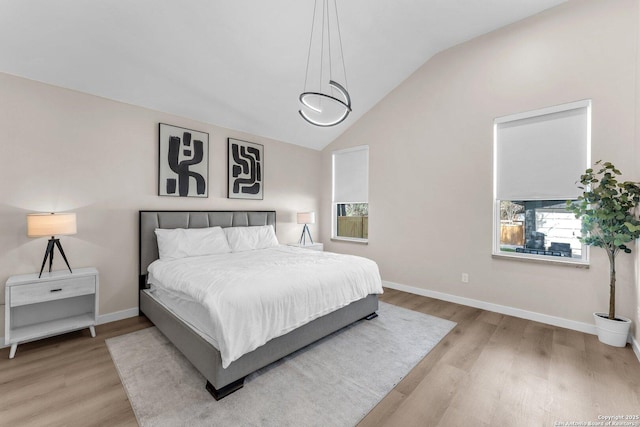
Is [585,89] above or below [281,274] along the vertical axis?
above

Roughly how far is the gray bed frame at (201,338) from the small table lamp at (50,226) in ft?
2.56

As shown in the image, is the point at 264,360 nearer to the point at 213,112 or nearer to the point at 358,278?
the point at 358,278

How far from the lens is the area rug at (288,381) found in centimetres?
174

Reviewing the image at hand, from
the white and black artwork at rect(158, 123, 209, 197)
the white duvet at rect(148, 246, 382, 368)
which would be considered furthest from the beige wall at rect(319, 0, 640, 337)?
the white and black artwork at rect(158, 123, 209, 197)

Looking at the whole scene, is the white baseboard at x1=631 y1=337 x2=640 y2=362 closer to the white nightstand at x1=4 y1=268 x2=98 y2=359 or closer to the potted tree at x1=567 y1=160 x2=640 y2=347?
the potted tree at x1=567 y1=160 x2=640 y2=347

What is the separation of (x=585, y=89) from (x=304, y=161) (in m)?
4.16

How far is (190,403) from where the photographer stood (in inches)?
72.5

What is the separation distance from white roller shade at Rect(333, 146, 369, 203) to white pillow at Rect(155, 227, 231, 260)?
2.59 m

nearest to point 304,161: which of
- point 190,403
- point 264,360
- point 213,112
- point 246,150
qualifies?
point 246,150

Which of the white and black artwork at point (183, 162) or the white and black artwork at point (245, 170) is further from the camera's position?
the white and black artwork at point (245, 170)

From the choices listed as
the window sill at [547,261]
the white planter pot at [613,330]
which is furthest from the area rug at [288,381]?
the white planter pot at [613,330]

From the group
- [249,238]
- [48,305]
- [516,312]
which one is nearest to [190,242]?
[249,238]

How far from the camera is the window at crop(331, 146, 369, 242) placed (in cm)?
511

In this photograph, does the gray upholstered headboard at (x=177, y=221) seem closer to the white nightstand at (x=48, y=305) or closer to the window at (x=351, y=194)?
the white nightstand at (x=48, y=305)
